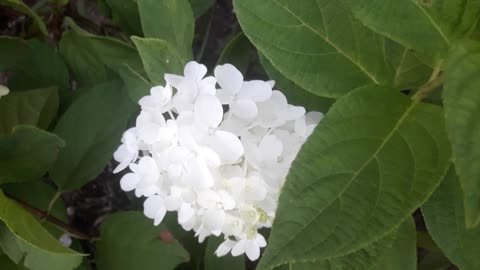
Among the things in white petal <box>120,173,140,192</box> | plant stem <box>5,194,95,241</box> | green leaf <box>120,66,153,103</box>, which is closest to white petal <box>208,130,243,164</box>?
white petal <box>120,173,140,192</box>

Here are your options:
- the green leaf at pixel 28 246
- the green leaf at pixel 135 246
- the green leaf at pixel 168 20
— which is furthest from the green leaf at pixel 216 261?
the green leaf at pixel 168 20

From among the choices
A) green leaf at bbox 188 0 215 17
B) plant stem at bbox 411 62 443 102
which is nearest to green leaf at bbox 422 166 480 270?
plant stem at bbox 411 62 443 102

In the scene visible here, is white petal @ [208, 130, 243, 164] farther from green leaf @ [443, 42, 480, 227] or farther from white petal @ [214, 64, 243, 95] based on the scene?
green leaf @ [443, 42, 480, 227]

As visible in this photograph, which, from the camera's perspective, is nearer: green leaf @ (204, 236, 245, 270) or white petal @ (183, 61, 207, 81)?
white petal @ (183, 61, 207, 81)

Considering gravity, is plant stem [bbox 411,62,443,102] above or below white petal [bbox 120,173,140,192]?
above

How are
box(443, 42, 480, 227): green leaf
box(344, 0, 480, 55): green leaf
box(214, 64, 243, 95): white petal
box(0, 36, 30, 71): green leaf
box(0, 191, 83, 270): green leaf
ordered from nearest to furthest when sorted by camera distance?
box(443, 42, 480, 227): green leaf
box(344, 0, 480, 55): green leaf
box(214, 64, 243, 95): white petal
box(0, 191, 83, 270): green leaf
box(0, 36, 30, 71): green leaf

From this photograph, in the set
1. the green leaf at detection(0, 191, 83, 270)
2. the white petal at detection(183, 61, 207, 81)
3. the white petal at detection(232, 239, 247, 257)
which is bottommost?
the green leaf at detection(0, 191, 83, 270)

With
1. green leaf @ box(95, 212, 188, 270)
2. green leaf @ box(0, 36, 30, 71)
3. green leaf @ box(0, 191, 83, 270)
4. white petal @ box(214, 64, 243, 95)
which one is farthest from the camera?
green leaf @ box(0, 36, 30, 71)
